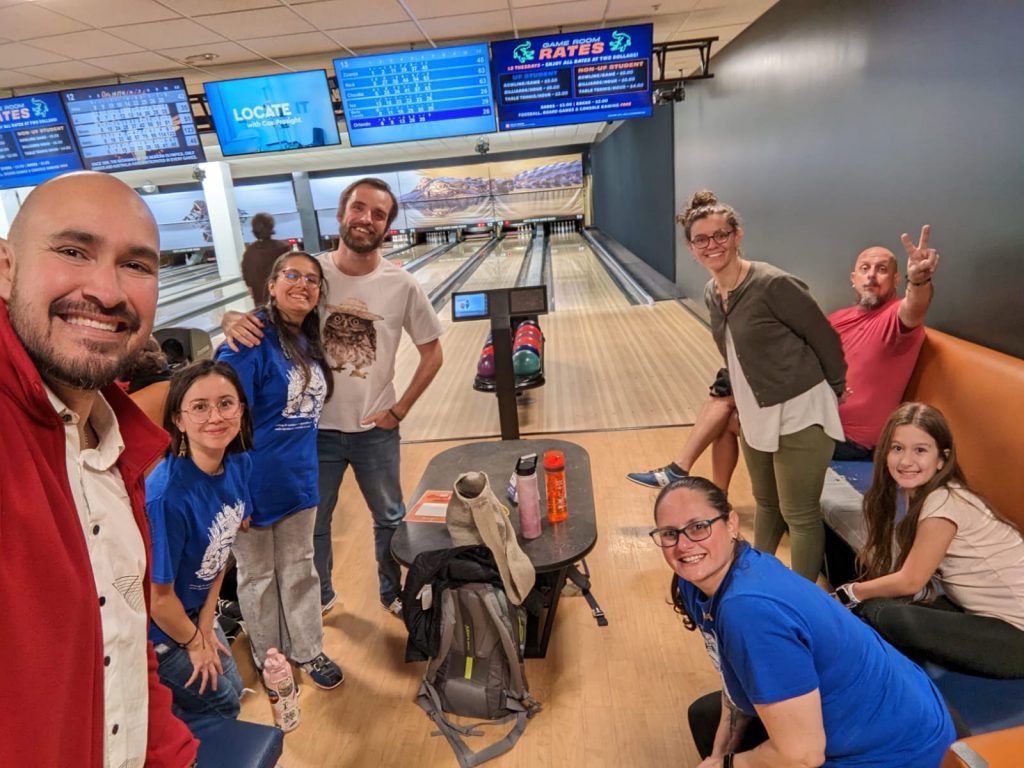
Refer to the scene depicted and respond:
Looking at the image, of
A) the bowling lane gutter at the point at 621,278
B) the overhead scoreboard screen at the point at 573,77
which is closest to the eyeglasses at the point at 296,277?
the overhead scoreboard screen at the point at 573,77

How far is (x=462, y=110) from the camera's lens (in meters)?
4.67

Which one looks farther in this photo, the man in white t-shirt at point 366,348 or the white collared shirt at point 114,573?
the man in white t-shirt at point 366,348

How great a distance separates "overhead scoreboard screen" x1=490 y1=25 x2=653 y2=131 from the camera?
444 centimetres

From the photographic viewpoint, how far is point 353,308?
2168 mm

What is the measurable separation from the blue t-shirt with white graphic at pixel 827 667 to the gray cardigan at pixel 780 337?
923 millimetres

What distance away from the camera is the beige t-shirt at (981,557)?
4.97 ft

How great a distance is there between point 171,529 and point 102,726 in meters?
0.80

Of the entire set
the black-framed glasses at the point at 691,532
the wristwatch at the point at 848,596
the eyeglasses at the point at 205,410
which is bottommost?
the wristwatch at the point at 848,596

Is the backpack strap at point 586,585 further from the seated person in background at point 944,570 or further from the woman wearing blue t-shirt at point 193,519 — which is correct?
the woman wearing blue t-shirt at point 193,519

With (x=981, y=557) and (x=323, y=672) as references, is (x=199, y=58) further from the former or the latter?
(x=981, y=557)

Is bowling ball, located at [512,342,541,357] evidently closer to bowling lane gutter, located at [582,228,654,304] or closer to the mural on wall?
bowling lane gutter, located at [582,228,654,304]

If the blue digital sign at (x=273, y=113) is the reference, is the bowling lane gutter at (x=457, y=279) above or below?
below

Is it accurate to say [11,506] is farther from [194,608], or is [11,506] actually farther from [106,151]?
[106,151]

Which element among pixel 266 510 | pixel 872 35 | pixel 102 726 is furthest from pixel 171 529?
pixel 872 35
